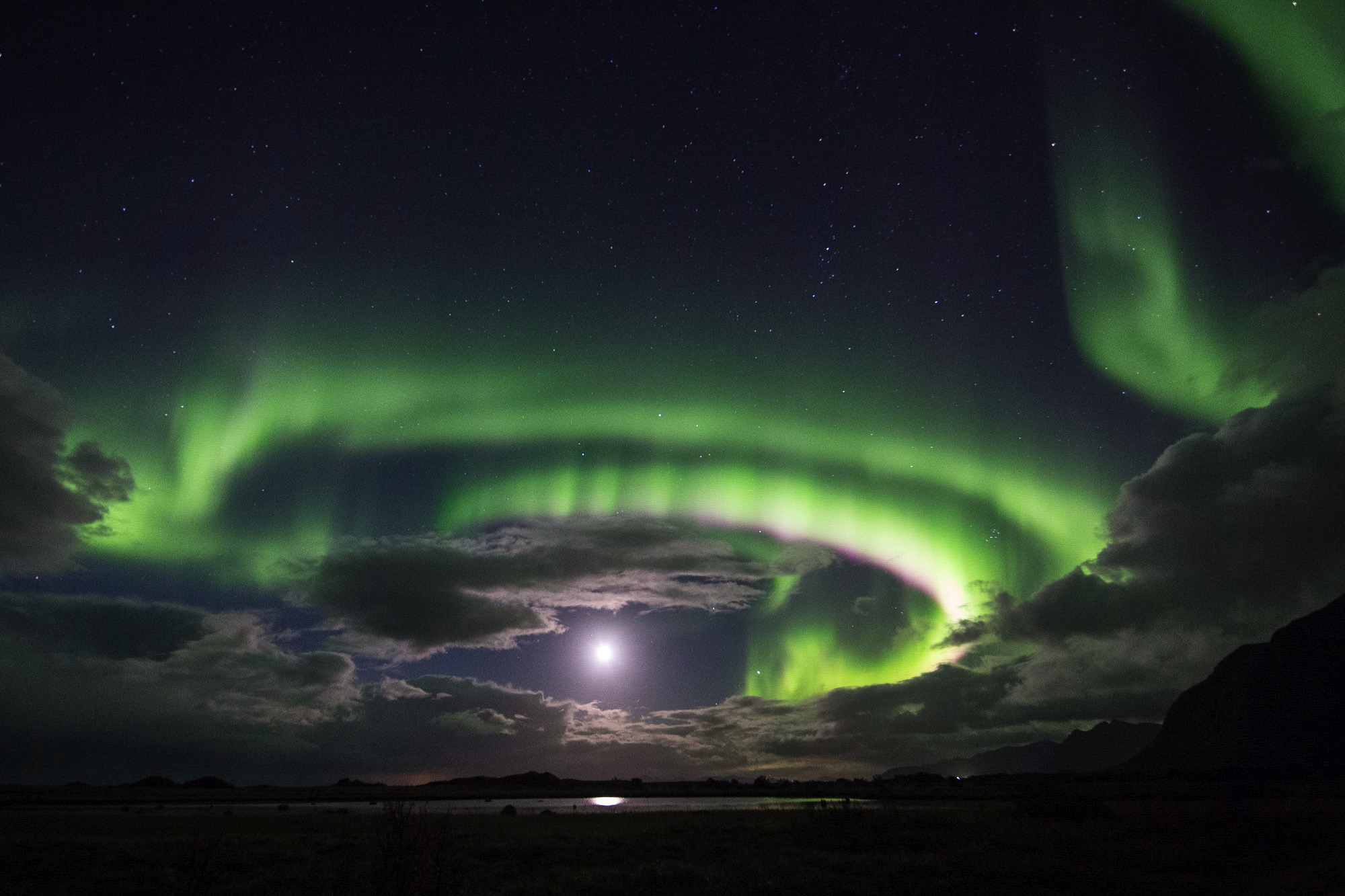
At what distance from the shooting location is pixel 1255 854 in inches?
1410

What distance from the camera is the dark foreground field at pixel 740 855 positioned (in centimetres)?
2773

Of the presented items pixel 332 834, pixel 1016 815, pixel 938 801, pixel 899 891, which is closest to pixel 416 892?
pixel 899 891

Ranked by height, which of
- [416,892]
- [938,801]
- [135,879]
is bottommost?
[938,801]

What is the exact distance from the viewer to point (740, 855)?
3706cm

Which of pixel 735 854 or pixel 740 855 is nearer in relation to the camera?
pixel 740 855

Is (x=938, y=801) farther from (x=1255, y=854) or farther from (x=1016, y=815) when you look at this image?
(x=1255, y=854)

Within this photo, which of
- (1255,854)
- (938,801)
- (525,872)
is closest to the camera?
(525,872)

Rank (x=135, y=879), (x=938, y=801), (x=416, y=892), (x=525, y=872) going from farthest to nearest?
(x=938, y=801), (x=525, y=872), (x=135, y=879), (x=416, y=892)

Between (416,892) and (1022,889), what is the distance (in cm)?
2355

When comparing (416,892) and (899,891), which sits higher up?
(416,892)

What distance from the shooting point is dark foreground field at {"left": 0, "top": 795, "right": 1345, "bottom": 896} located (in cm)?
2773

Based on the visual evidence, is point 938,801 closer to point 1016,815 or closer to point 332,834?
point 1016,815

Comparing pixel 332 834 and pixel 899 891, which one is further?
pixel 332 834

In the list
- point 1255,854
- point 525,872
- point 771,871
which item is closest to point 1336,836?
point 1255,854
